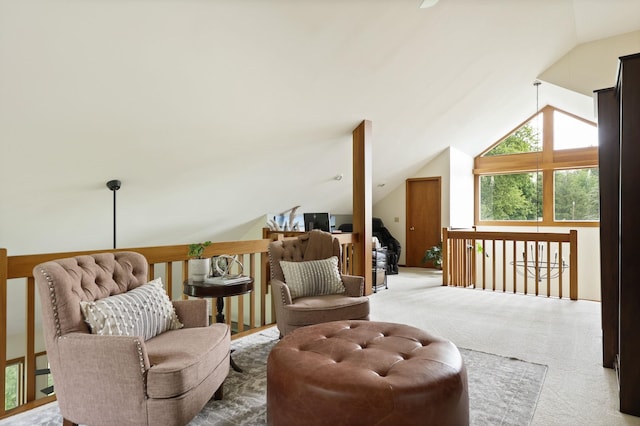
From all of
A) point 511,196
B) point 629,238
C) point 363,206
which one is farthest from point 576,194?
point 629,238

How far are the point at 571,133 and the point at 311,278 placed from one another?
21.3 ft

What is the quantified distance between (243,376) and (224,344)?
1.72 feet

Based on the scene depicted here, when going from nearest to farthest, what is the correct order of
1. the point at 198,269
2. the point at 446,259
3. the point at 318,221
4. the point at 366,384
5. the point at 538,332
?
1. the point at 366,384
2. the point at 198,269
3. the point at 538,332
4. the point at 446,259
5. the point at 318,221

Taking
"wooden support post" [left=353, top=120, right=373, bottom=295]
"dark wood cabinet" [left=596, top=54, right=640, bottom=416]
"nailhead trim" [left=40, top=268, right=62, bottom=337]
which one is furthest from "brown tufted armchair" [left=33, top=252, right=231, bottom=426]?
"wooden support post" [left=353, top=120, right=373, bottom=295]

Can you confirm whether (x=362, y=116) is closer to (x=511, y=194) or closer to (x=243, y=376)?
(x=243, y=376)

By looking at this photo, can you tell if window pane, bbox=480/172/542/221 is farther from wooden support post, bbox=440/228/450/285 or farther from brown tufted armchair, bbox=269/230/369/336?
brown tufted armchair, bbox=269/230/369/336

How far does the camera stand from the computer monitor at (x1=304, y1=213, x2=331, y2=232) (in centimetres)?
587

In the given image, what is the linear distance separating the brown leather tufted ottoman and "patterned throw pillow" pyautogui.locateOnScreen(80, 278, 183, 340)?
28.4 inches

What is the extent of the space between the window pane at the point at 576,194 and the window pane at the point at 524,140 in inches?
26.9

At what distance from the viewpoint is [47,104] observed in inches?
103

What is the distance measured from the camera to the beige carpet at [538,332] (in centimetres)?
203

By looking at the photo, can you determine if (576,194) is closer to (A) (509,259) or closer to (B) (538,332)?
(A) (509,259)

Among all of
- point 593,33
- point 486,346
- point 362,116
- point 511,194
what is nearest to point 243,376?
point 486,346

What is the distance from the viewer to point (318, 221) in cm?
599
